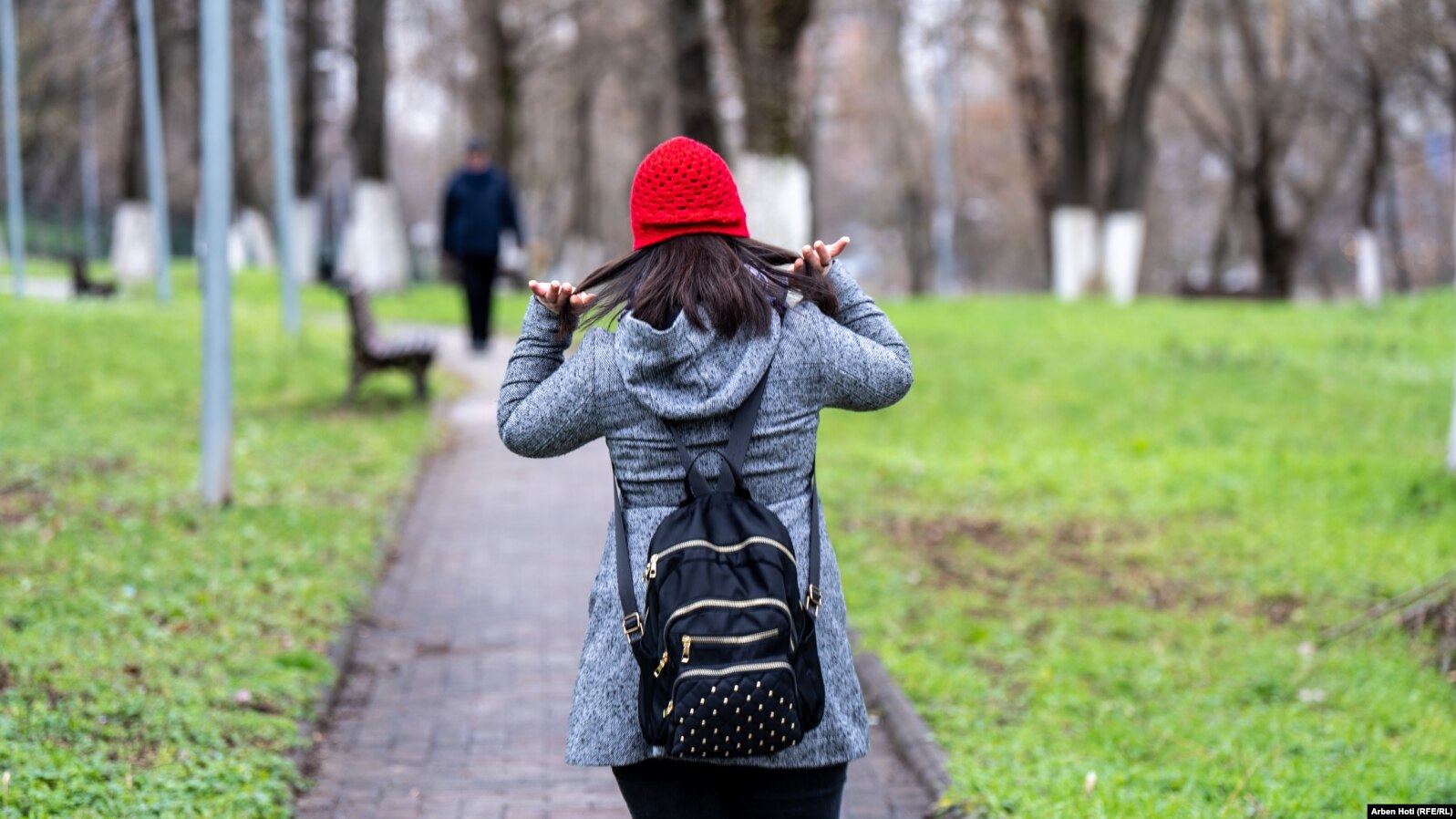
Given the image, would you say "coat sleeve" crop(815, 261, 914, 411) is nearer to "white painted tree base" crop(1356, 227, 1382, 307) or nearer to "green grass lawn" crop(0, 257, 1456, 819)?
"green grass lawn" crop(0, 257, 1456, 819)

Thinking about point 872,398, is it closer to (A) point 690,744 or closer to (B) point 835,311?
(B) point 835,311

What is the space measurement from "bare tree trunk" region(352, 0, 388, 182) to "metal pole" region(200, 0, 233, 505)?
46.5 ft

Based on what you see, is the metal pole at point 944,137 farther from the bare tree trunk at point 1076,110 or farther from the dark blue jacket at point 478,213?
the dark blue jacket at point 478,213

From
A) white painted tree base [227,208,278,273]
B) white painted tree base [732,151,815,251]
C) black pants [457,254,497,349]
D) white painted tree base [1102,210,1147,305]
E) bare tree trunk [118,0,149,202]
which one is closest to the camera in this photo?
black pants [457,254,497,349]

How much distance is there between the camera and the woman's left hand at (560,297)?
9.59 feet

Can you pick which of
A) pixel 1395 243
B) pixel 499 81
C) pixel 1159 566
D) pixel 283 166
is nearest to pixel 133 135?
pixel 499 81

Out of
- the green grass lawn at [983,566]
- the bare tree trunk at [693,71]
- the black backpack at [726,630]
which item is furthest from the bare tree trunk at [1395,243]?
the black backpack at [726,630]

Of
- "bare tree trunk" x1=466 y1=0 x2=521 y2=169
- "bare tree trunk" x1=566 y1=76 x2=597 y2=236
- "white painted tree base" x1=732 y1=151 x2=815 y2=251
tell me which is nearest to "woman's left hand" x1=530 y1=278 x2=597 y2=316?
"white painted tree base" x1=732 y1=151 x2=815 y2=251

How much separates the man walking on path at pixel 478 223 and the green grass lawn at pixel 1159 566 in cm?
362

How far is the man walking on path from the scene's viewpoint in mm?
14023

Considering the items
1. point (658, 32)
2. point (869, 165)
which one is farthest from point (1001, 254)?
point (658, 32)

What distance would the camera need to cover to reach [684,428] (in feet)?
9.36

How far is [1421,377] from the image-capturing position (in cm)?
1361

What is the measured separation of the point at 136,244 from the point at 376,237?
176 inches
